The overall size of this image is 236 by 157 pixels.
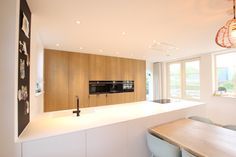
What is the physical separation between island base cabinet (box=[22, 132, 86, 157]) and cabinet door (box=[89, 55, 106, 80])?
3356mm

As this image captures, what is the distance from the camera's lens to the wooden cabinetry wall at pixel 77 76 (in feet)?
13.1

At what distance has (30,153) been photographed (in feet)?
3.87

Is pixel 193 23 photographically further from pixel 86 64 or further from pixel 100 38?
pixel 86 64

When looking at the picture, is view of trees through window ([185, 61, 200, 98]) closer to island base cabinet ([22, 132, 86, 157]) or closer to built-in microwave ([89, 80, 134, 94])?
built-in microwave ([89, 80, 134, 94])

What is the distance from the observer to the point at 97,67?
15.7ft

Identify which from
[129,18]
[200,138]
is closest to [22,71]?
[129,18]

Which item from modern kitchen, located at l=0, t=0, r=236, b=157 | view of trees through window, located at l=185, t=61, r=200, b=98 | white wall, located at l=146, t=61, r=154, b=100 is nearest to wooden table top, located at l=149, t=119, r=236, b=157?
modern kitchen, located at l=0, t=0, r=236, b=157

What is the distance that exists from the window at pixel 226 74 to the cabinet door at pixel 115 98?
3.24 metres

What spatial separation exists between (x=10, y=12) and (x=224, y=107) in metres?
5.33

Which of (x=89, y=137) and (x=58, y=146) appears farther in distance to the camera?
(x=89, y=137)

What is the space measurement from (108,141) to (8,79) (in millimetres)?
1182

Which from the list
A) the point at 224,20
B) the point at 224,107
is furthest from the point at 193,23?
the point at 224,107

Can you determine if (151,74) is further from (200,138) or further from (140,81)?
(200,138)

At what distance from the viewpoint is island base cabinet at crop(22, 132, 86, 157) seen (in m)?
1.18
